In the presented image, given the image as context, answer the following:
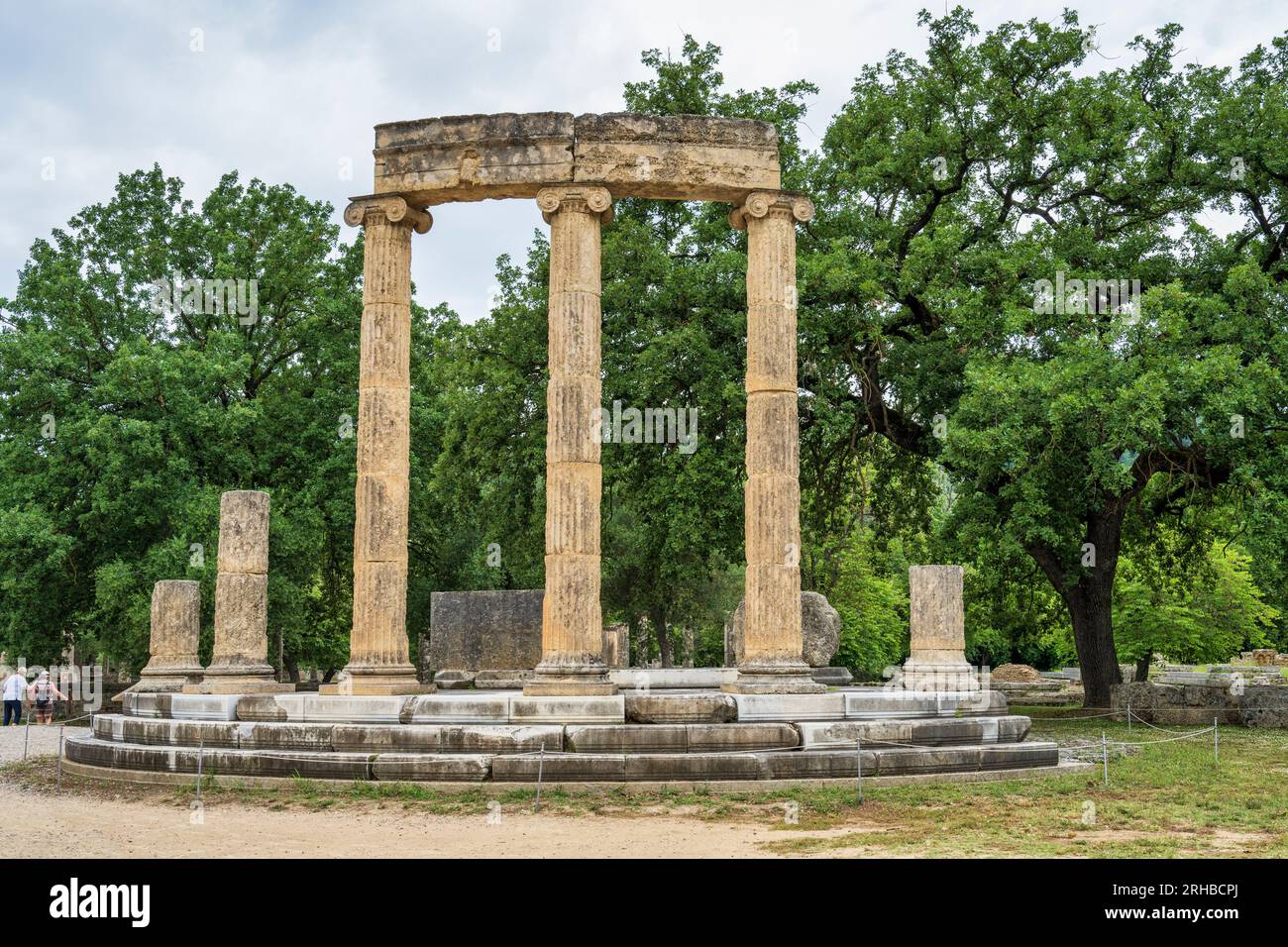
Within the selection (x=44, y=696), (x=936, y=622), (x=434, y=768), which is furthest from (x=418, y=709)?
(x=44, y=696)

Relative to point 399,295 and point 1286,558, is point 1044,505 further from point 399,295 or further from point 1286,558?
point 399,295

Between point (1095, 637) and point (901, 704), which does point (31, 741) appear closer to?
point (901, 704)

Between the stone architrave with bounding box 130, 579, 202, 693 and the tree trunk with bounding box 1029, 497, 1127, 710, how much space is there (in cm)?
1717

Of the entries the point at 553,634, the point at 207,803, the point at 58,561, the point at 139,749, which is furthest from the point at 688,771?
the point at 58,561

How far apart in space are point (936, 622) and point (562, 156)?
1022cm

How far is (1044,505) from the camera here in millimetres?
21875

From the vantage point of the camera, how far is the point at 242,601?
20.4 meters

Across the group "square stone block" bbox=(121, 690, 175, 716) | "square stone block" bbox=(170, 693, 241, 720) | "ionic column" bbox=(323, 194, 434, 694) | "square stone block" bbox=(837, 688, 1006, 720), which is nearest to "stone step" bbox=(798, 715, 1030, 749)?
"square stone block" bbox=(837, 688, 1006, 720)

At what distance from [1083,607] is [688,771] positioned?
15.0 metres

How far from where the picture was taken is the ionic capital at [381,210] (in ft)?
59.6

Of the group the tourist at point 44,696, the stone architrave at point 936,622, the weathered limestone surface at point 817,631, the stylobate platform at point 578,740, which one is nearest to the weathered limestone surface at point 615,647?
the weathered limestone surface at point 817,631

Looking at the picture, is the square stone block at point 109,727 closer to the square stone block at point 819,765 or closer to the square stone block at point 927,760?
the square stone block at point 819,765

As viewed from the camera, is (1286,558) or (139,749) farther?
(1286,558)

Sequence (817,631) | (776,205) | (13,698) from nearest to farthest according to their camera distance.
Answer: (776,205)
(817,631)
(13,698)
